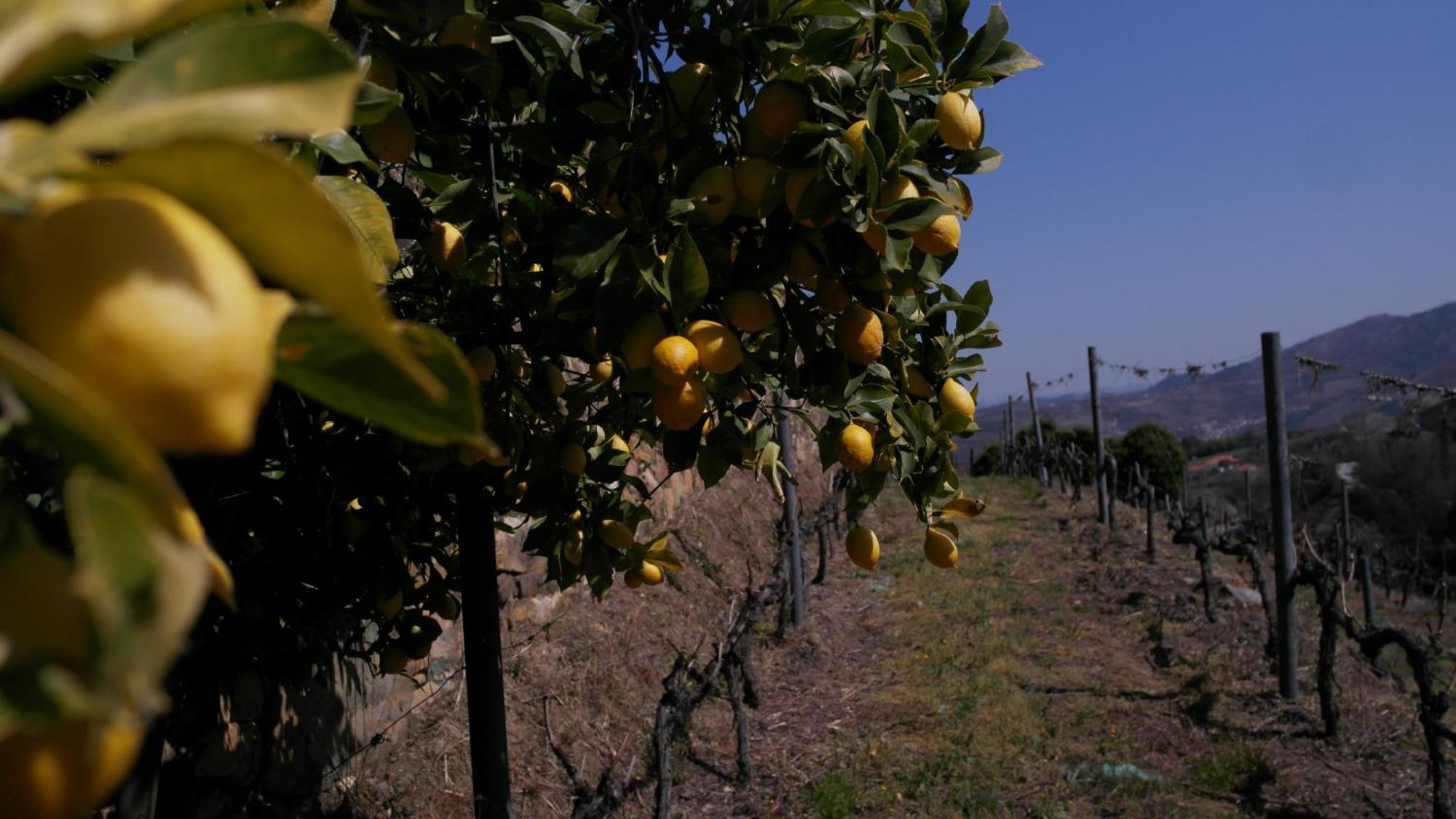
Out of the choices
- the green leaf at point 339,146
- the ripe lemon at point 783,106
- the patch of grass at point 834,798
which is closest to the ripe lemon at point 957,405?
the ripe lemon at point 783,106

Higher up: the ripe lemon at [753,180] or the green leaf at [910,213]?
the ripe lemon at [753,180]

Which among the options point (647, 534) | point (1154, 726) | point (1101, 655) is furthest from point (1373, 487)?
point (647, 534)

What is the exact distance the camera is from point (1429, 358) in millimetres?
50875

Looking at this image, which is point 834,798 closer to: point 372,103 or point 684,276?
point 684,276

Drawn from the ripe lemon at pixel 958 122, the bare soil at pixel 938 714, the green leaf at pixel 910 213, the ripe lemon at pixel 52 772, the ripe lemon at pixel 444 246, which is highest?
the ripe lemon at pixel 958 122

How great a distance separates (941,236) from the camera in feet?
3.51

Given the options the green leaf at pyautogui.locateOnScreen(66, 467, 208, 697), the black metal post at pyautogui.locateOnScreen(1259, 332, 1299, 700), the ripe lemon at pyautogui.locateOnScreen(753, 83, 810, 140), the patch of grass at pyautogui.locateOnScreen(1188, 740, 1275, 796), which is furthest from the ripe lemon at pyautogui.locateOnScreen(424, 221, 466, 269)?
the black metal post at pyautogui.locateOnScreen(1259, 332, 1299, 700)

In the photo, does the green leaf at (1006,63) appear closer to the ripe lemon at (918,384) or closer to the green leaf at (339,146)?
the ripe lemon at (918,384)

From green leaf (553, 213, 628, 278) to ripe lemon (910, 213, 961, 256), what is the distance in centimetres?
37

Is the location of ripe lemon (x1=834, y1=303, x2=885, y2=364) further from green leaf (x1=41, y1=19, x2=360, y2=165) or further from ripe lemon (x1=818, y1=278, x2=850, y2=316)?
green leaf (x1=41, y1=19, x2=360, y2=165)

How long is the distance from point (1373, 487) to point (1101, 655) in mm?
15278

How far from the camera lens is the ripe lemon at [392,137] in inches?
42.6

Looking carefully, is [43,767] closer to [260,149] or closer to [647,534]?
[260,149]

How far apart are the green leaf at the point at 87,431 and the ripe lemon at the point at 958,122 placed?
3.40 ft
